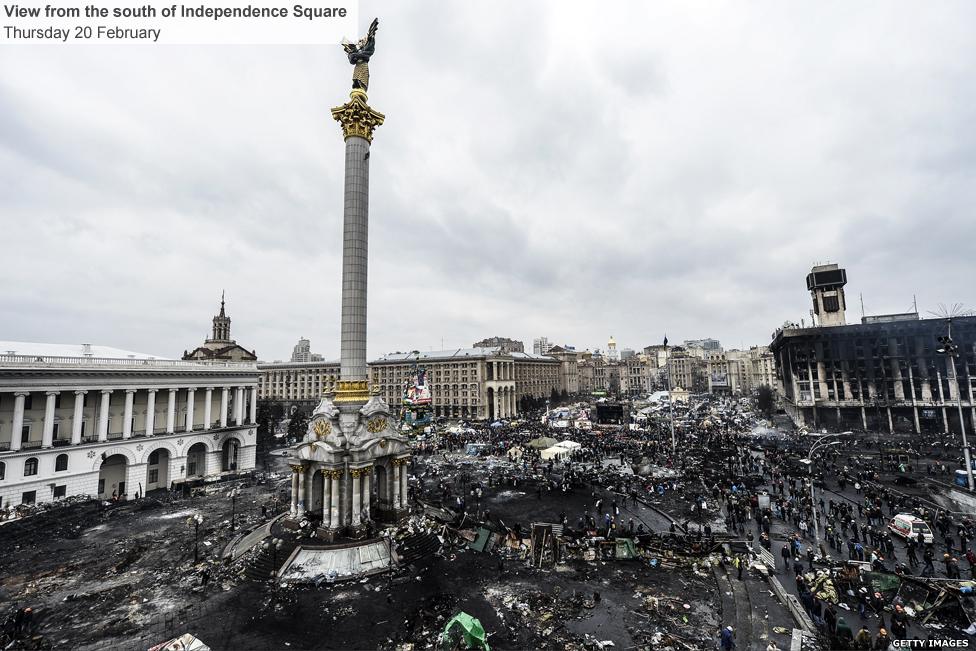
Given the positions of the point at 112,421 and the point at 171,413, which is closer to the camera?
the point at 112,421

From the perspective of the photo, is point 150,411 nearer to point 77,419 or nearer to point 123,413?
point 123,413

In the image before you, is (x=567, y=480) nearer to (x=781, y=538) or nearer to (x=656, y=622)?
(x=781, y=538)

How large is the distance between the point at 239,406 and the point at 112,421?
37.8 ft

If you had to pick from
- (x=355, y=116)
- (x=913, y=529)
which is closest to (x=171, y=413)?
(x=355, y=116)

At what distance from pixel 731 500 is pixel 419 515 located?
76.6 ft

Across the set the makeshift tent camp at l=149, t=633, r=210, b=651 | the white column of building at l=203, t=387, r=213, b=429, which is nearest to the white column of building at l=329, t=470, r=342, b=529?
the makeshift tent camp at l=149, t=633, r=210, b=651

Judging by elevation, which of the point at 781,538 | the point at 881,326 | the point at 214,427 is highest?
the point at 881,326

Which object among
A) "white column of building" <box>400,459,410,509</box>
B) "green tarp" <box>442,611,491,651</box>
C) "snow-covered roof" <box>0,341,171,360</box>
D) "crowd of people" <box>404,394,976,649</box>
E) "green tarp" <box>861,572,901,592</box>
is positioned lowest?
"crowd of people" <box>404,394,976,649</box>

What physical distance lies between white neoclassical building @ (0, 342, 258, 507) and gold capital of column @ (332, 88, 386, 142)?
3076 centimetres

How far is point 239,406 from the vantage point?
1959 inches

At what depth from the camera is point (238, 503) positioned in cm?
3581

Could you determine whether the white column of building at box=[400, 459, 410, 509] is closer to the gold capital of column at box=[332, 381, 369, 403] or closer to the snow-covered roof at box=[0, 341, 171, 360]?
the gold capital of column at box=[332, 381, 369, 403]

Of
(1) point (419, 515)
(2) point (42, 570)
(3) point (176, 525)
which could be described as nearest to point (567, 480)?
(1) point (419, 515)

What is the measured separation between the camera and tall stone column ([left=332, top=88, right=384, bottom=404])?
28.6 m
